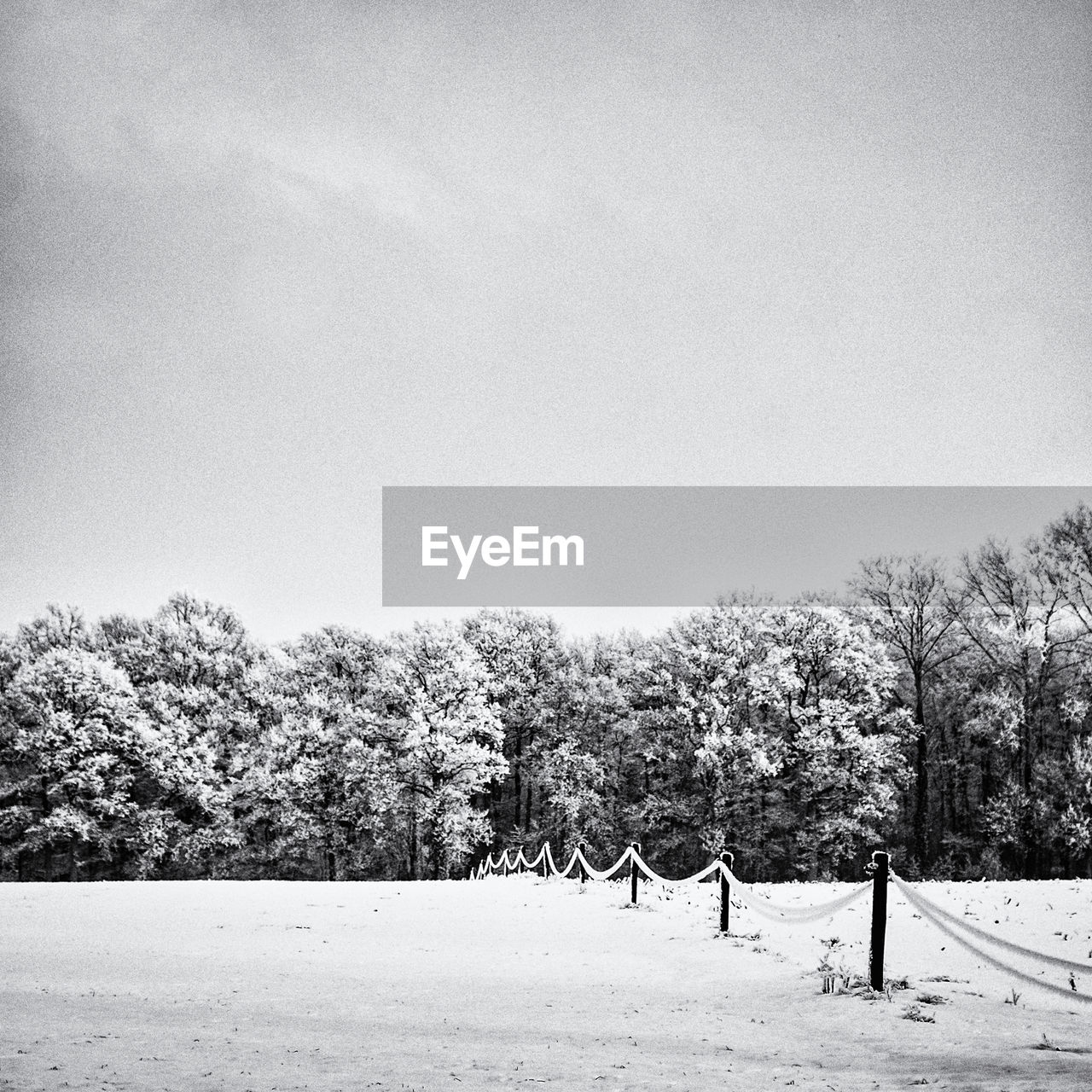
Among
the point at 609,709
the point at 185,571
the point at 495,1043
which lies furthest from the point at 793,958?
the point at 185,571

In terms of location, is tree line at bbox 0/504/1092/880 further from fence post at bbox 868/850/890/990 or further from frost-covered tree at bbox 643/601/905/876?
fence post at bbox 868/850/890/990

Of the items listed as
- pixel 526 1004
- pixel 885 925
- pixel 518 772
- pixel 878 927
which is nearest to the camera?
pixel 526 1004

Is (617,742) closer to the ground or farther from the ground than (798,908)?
closer to the ground

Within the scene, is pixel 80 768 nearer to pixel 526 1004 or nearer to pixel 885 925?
pixel 526 1004

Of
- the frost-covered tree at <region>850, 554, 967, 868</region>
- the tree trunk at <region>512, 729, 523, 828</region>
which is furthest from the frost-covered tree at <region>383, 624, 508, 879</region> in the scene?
the frost-covered tree at <region>850, 554, 967, 868</region>

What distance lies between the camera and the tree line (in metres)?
33.8

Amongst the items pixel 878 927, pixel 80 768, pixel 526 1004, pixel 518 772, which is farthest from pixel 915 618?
pixel 80 768

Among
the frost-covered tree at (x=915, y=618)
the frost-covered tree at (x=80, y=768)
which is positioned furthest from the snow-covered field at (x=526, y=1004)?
the frost-covered tree at (x=80, y=768)

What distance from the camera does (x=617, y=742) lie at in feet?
131

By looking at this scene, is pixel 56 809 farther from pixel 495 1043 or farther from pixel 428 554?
pixel 495 1043

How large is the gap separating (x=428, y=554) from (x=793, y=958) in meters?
31.3

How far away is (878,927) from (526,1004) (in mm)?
3156

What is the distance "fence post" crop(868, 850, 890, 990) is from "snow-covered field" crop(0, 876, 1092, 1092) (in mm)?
184

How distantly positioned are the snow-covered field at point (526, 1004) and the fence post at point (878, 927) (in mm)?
184
